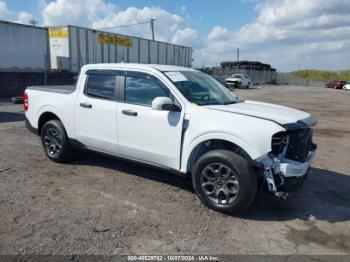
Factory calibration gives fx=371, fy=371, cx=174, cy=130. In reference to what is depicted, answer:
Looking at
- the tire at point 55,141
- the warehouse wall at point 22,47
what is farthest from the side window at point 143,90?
the warehouse wall at point 22,47

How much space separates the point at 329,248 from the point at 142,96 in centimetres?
303

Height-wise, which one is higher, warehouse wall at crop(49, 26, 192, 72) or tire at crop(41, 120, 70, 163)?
warehouse wall at crop(49, 26, 192, 72)

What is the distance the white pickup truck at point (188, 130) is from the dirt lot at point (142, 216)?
0.39 metres

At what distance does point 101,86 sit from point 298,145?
10.1 ft

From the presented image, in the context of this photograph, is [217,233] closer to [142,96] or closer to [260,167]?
[260,167]

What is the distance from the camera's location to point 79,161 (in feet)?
21.7

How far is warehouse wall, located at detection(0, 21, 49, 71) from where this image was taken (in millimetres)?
19922

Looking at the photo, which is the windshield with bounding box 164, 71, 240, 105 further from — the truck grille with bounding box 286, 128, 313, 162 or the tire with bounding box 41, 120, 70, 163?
the tire with bounding box 41, 120, 70, 163

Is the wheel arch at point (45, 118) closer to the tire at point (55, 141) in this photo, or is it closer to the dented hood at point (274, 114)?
the tire at point (55, 141)

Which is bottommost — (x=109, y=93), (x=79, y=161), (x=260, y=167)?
(x=79, y=161)

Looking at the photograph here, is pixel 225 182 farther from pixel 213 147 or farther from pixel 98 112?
pixel 98 112

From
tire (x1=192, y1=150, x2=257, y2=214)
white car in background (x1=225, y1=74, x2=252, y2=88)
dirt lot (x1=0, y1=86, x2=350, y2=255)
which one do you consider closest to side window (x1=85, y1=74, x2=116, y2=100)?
→ dirt lot (x1=0, y1=86, x2=350, y2=255)

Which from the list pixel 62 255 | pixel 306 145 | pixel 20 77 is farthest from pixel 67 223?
pixel 20 77

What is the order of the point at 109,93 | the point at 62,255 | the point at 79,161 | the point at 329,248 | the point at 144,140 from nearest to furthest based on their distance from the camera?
the point at 62,255 → the point at 329,248 → the point at 144,140 → the point at 109,93 → the point at 79,161
